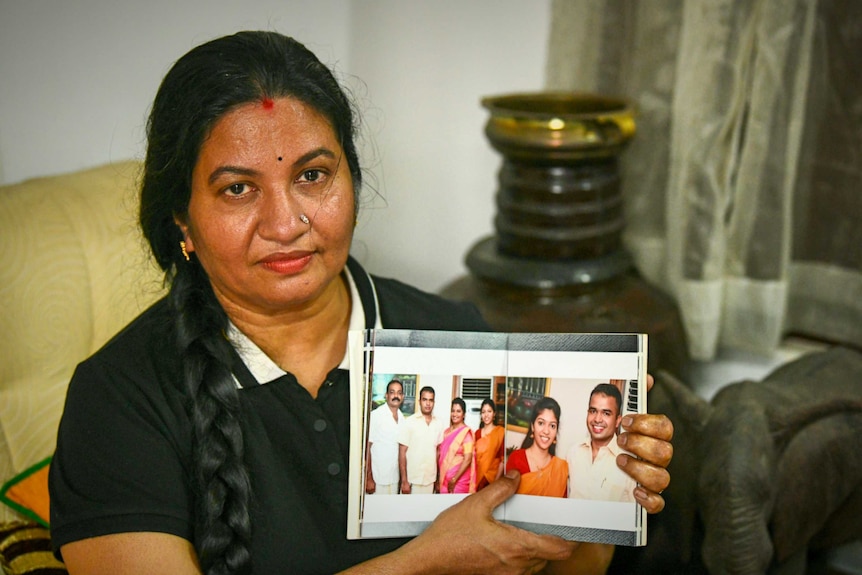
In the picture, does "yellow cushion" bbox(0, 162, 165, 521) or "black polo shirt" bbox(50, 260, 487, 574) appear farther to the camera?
"yellow cushion" bbox(0, 162, 165, 521)

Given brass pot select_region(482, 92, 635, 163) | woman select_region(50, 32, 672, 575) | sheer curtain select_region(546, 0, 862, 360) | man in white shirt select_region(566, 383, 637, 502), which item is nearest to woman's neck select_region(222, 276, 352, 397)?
woman select_region(50, 32, 672, 575)

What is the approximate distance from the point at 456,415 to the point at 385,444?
91 millimetres

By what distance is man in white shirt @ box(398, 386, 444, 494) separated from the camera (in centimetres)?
100

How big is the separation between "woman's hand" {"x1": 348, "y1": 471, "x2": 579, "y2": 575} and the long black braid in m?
0.16

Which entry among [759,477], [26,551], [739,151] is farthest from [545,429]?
[739,151]

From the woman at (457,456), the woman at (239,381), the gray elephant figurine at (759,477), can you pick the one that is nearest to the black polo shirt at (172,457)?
the woman at (239,381)

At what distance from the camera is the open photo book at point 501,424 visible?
982 millimetres

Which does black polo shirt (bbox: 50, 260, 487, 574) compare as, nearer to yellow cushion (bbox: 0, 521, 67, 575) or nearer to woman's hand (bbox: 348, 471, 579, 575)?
woman's hand (bbox: 348, 471, 579, 575)

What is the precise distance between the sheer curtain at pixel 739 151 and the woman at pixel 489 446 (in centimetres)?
125

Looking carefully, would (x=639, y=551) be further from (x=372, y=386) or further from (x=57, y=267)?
(x=57, y=267)

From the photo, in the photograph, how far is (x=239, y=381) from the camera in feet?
3.47

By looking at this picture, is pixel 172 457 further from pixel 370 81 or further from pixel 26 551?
pixel 370 81

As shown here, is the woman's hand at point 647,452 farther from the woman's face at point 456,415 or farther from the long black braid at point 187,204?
the long black braid at point 187,204

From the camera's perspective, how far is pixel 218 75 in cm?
92
